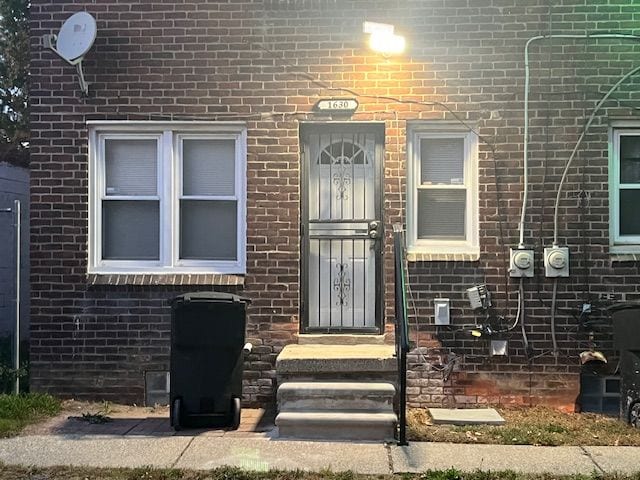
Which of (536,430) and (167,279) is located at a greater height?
(167,279)

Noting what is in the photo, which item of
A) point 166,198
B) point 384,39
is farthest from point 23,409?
point 384,39

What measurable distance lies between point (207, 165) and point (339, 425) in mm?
2957

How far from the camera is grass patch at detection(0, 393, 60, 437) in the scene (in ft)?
19.1

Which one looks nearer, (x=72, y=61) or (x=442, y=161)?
(x=72, y=61)

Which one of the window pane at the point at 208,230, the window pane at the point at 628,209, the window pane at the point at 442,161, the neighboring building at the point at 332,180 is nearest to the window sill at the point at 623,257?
the neighboring building at the point at 332,180

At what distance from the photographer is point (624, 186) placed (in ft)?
21.9

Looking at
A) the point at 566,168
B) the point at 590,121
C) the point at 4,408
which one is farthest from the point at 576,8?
the point at 4,408

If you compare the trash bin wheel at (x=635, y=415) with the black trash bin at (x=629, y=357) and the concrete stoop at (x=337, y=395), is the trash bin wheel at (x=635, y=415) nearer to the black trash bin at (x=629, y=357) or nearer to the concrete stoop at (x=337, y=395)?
the black trash bin at (x=629, y=357)

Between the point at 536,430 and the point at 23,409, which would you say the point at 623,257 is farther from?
the point at 23,409

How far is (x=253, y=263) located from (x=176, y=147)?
142 cm

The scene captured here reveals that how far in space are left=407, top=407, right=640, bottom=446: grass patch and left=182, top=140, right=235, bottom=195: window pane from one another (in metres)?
2.96

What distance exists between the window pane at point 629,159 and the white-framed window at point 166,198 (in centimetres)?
376

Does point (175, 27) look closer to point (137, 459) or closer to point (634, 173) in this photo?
point (137, 459)

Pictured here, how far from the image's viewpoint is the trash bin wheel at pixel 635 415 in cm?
582
